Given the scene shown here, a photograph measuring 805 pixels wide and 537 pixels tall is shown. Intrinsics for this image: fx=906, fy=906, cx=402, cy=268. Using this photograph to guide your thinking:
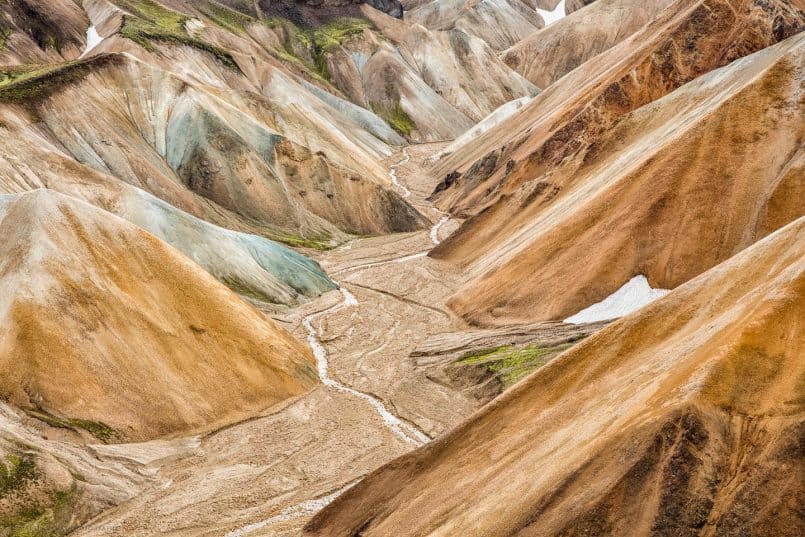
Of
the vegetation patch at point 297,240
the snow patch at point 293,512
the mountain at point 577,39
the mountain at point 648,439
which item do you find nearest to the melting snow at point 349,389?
the snow patch at point 293,512

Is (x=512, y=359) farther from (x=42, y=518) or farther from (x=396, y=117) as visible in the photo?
(x=396, y=117)

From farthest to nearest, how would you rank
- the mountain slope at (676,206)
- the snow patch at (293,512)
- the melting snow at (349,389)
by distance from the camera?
the mountain slope at (676,206), the melting snow at (349,389), the snow patch at (293,512)

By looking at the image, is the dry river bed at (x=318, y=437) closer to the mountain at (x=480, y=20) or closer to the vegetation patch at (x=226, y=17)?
the vegetation patch at (x=226, y=17)

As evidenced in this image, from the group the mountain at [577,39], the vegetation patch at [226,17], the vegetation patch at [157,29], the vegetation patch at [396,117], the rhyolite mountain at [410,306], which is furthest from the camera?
the mountain at [577,39]

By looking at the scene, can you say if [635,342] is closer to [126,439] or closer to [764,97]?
[126,439]

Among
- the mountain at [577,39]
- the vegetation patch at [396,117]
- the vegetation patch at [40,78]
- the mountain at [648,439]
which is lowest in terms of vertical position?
the mountain at [577,39]

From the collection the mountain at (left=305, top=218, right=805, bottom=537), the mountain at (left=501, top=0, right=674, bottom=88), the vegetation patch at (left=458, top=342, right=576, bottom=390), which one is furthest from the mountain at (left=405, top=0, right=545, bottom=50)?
the mountain at (left=305, top=218, right=805, bottom=537)

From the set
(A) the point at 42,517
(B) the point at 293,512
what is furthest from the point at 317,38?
(A) the point at 42,517
